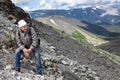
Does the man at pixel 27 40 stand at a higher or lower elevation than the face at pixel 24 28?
lower

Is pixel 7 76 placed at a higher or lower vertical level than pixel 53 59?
higher

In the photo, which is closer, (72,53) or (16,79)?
(16,79)

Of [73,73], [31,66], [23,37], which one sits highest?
[23,37]

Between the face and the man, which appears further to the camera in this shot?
the man

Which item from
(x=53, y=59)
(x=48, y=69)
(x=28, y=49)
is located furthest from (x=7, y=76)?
(x=53, y=59)

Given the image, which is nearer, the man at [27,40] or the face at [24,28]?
the face at [24,28]

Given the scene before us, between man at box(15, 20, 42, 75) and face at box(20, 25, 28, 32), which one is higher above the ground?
face at box(20, 25, 28, 32)

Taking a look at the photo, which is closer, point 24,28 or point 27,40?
point 24,28

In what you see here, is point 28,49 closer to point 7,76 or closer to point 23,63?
point 7,76

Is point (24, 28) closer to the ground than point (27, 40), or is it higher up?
higher up

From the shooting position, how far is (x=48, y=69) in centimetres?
2812

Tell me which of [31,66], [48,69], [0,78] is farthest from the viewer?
[48,69]

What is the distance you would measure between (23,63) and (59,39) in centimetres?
2837

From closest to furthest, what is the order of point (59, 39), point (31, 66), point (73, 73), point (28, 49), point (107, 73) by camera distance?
1. point (28, 49)
2. point (31, 66)
3. point (73, 73)
4. point (107, 73)
5. point (59, 39)
